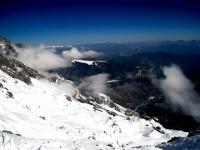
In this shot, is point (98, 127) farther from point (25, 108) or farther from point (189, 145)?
point (189, 145)

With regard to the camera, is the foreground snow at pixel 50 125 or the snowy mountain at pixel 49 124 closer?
the foreground snow at pixel 50 125

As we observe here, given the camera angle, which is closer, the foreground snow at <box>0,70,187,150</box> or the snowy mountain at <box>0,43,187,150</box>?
the foreground snow at <box>0,70,187,150</box>

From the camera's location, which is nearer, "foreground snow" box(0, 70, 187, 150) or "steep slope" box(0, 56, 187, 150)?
"foreground snow" box(0, 70, 187, 150)

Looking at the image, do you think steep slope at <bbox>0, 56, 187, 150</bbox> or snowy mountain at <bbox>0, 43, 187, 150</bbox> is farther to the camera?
steep slope at <bbox>0, 56, 187, 150</bbox>

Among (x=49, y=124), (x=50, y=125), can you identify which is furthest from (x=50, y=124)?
(x=50, y=125)

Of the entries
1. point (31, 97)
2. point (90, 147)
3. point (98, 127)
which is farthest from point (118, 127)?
point (90, 147)

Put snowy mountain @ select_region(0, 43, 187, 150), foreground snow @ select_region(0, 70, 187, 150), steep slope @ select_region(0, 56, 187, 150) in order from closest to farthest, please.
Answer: foreground snow @ select_region(0, 70, 187, 150)
snowy mountain @ select_region(0, 43, 187, 150)
steep slope @ select_region(0, 56, 187, 150)

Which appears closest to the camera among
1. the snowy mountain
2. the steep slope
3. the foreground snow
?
the foreground snow

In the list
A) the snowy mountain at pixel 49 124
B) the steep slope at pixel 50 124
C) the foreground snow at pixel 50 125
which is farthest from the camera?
the steep slope at pixel 50 124
